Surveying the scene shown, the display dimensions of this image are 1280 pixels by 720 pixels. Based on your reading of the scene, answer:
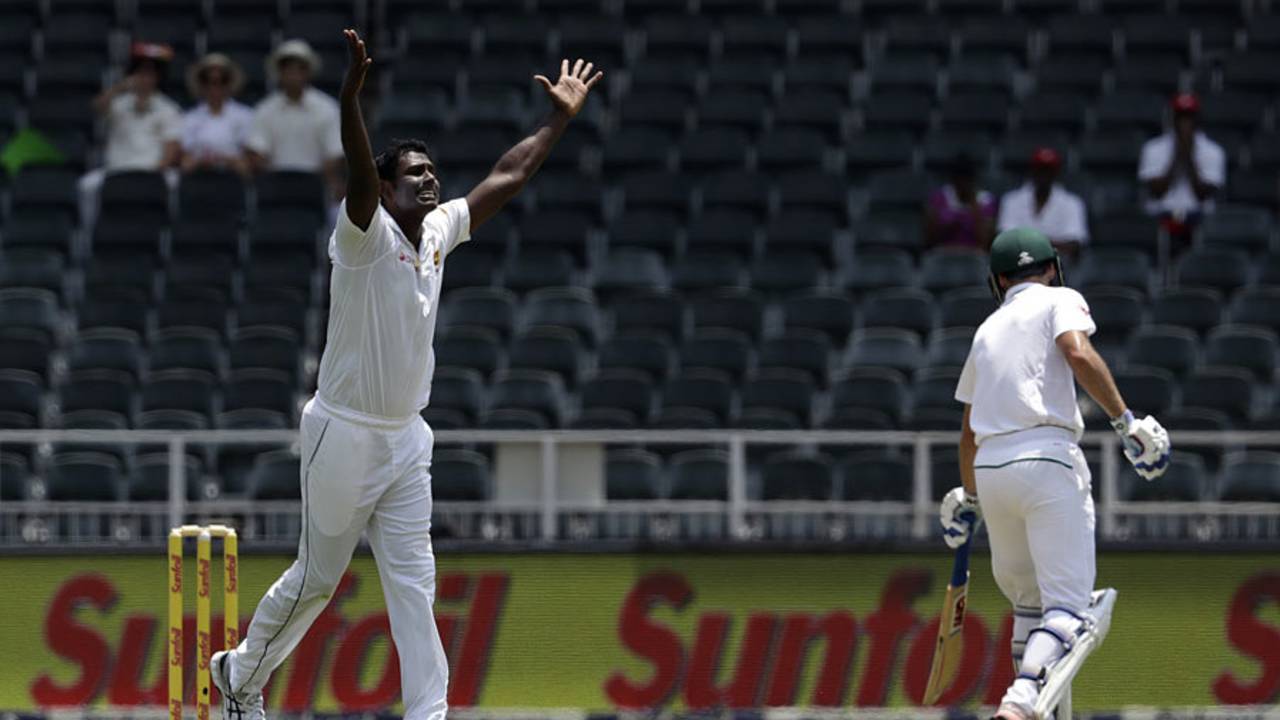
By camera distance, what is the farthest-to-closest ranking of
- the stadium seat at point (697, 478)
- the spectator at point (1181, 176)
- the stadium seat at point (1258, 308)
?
1. the spectator at point (1181, 176)
2. the stadium seat at point (1258, 308)
3. the stadium seat at point (697, 478)

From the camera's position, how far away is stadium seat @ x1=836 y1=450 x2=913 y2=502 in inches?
487

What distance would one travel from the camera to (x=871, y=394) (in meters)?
13.4

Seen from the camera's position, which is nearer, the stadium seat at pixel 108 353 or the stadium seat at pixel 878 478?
the stadium seat at pixel 878 478

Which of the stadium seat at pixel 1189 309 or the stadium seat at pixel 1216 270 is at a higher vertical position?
the stadium seat at pixel 1216 270

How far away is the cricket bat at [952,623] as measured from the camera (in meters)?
8.66

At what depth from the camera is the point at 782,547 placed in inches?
451

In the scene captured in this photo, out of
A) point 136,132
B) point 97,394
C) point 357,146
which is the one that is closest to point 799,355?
point 97,394

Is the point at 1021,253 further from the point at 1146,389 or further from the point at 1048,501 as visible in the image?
the point at 1146,389

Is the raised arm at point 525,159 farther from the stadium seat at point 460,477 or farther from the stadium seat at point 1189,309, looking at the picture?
the stadium seat at point 1189,309

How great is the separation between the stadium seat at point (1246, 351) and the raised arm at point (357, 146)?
308 inches

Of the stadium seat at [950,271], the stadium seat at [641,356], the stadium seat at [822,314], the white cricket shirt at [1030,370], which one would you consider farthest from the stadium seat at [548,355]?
the white cricket shirt at [1030,370]

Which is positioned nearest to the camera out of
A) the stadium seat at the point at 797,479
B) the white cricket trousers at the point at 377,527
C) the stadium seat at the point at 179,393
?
the white cricket trousers at the point at 377,527

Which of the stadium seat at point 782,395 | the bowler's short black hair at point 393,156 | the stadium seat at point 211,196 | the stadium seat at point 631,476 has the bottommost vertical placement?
the stadium seat at point 631,476

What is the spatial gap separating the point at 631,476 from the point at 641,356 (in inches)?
58.8
